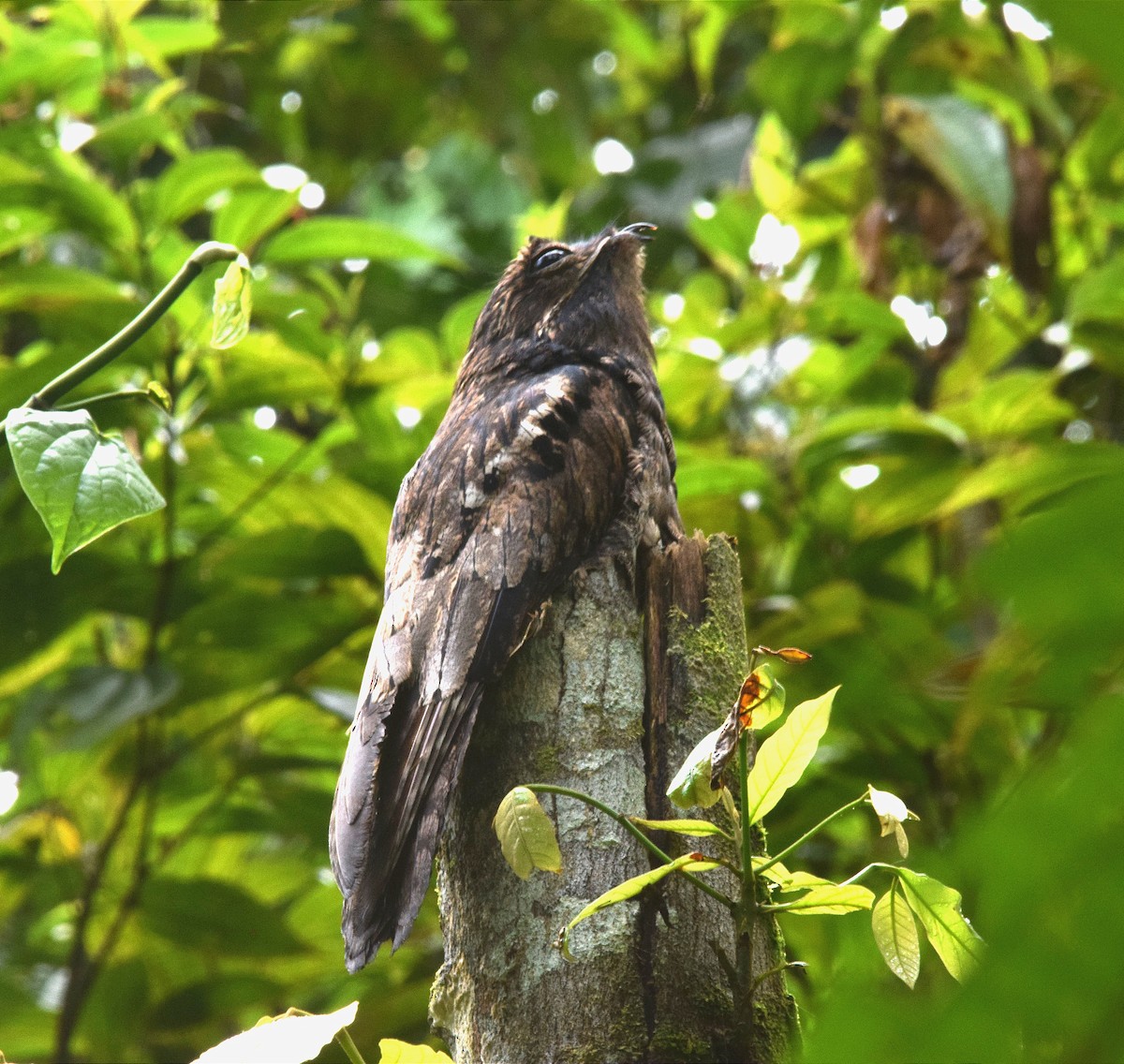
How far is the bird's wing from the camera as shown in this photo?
1848 mm

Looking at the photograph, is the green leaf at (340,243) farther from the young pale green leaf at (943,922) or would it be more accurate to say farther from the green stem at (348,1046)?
the young pale green leaf at (943,922)

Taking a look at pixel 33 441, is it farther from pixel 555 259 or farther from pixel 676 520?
pixel 555 259

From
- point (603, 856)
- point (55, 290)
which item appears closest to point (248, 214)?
point (55, 290)

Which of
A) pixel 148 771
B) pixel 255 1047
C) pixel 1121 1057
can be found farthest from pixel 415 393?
pixel 1121 1057

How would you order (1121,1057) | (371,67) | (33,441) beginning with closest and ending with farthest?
(1121,1057) < (33,441) < (371,67)

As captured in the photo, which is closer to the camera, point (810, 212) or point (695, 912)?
point (695, 912)

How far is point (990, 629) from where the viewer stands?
12.7ft

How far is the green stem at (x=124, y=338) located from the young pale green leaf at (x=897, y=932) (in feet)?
4.12

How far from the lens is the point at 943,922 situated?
5.03 feet

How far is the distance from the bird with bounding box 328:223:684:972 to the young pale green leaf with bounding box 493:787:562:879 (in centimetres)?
28

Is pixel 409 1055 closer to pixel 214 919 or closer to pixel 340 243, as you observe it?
pixel 214 919

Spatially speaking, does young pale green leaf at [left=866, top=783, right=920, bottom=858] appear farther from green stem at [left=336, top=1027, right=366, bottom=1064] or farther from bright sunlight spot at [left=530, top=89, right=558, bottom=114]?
bright sunlight spot at [left=530, top=89, right=558, bottom=114]

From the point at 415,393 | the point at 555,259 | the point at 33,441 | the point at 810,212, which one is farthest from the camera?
the point at 810,212

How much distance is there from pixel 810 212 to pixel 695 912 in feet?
11.8
